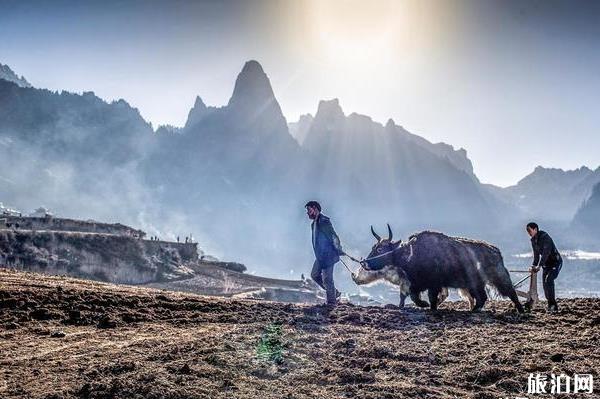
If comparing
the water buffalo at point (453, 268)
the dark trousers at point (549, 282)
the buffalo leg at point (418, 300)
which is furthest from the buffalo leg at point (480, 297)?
the dark trousers at point (549, 282)

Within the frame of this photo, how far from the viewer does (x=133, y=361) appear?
213 inches

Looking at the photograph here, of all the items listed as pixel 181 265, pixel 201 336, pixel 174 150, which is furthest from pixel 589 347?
pixel 174 150

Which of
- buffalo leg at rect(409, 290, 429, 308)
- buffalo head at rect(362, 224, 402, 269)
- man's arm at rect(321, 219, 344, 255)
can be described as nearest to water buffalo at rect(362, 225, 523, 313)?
buffalo leg at rect(409, 290, 429, 308)

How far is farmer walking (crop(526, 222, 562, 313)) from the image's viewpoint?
10422 mm

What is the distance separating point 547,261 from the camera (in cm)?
1066

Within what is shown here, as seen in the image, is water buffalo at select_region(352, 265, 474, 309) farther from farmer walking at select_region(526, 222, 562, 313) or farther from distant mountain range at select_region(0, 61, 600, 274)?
distant mountain range at select_region(0, 61, 600, 274)

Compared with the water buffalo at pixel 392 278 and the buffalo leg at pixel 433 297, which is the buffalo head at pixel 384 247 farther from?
the buffalo leg at pixel 433 297

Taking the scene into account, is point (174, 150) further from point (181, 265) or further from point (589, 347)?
point (589, 347)

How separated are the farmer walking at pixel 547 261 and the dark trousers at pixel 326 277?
15.4 ft

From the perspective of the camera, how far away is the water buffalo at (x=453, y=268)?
11.1 meters

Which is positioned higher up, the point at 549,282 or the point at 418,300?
the point at 549,282

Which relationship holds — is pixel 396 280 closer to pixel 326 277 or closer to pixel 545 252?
pixel 326 277

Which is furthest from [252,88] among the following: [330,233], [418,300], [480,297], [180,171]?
[480,297]

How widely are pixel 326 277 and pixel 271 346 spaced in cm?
480
